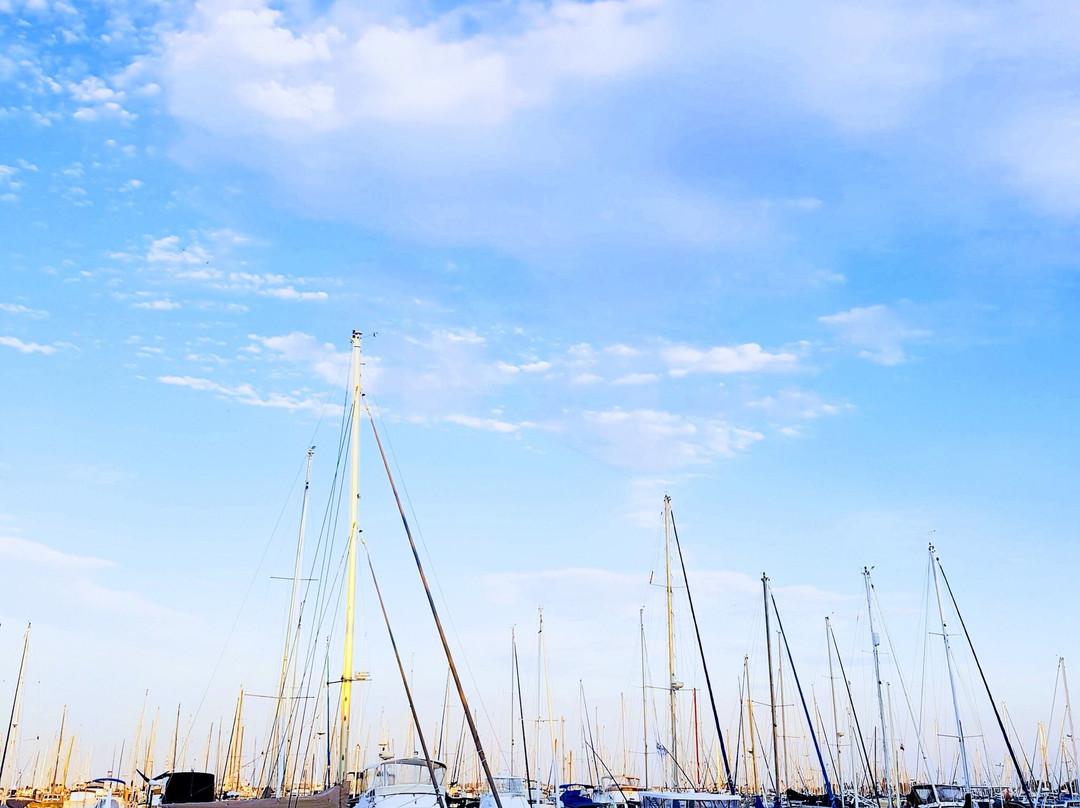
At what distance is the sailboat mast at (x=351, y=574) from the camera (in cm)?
2586

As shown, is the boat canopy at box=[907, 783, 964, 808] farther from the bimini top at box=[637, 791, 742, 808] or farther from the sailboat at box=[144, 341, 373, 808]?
the sailboat at box=[144, 341, 373, 808]

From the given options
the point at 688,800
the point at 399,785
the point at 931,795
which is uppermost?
the point at 399,785

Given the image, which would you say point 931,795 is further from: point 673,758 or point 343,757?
point 343,757

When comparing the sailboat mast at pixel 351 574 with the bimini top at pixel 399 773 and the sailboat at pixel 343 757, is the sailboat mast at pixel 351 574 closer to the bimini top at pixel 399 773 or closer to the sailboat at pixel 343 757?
the sailboat at pixel 343 757

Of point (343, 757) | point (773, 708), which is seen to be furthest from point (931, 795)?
point (343, 757)

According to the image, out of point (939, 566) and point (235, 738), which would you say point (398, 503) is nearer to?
point (939, 566)

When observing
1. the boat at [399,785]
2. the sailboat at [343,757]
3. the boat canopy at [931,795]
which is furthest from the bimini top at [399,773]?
the boat canopy at [931,795]

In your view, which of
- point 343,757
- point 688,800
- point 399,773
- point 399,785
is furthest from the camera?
point 688,800

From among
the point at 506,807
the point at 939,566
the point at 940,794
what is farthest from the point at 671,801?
the point at 940,794

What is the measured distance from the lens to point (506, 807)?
132ft

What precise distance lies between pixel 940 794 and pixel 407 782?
37.4 m

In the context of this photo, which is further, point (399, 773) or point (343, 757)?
point (399, 773)

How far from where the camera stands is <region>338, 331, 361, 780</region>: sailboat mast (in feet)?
84.8

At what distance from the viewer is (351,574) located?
27.0 m
